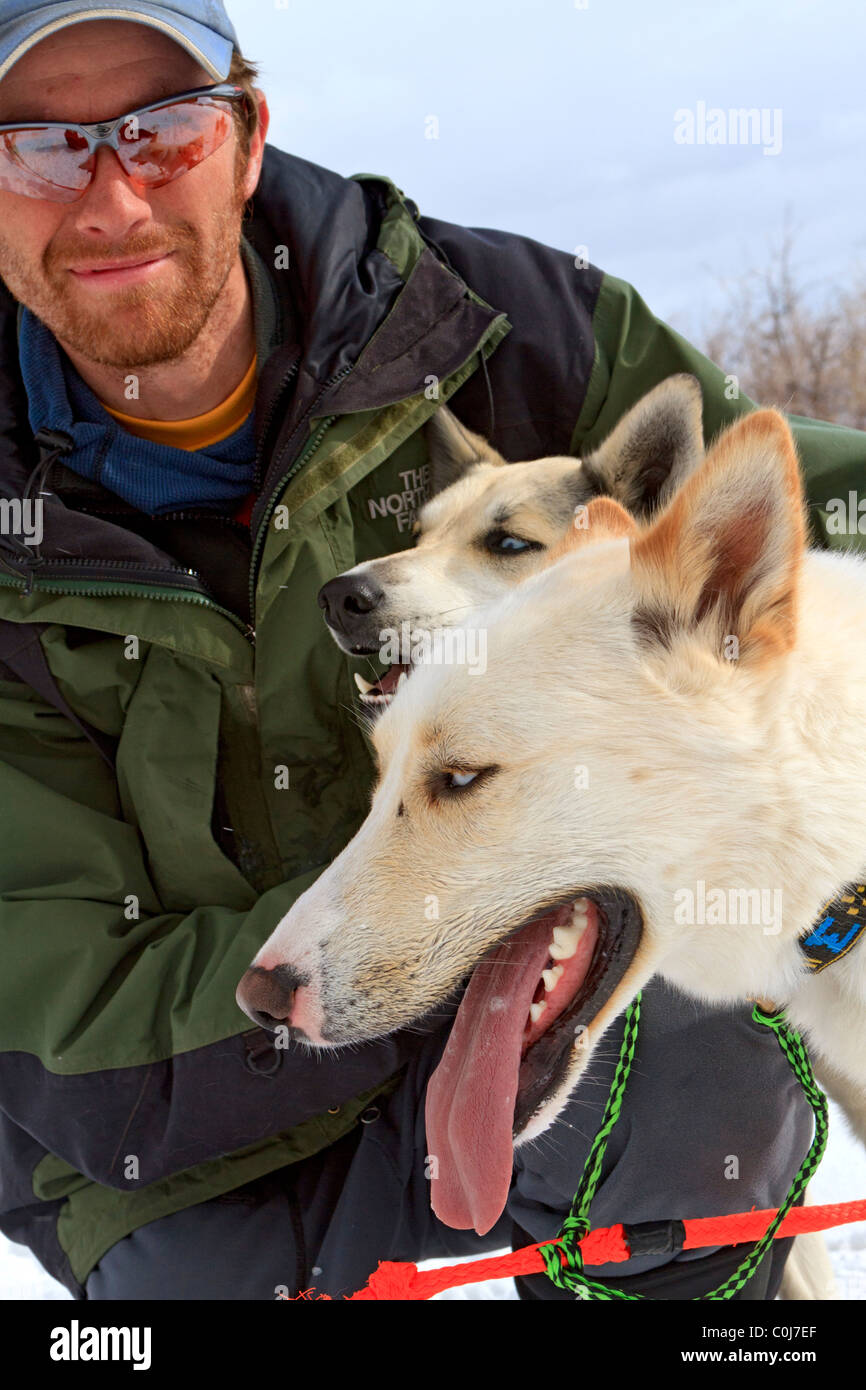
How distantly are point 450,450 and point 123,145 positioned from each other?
0.96m

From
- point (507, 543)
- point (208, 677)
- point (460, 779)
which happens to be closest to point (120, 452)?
point (208, 677)

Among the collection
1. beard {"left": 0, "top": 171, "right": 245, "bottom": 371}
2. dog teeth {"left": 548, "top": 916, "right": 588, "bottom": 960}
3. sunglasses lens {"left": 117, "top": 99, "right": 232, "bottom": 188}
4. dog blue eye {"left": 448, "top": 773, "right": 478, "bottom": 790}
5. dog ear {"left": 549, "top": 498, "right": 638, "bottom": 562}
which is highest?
sunglasses lens {"left": 117, "top": 99, "right": 232, "bottom": 188}

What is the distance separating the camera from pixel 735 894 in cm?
150

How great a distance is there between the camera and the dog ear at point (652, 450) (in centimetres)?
241

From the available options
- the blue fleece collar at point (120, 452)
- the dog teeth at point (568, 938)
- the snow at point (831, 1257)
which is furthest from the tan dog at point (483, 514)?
the snow at point (831, 1257)

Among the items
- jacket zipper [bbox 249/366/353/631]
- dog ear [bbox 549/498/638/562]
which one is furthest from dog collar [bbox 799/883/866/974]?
jacket zipper [bbox 249/366/353/631]

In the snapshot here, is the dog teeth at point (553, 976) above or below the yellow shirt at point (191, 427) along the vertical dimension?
below

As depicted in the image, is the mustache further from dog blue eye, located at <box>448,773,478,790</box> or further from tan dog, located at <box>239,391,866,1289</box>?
dog blue eye, located at <box>448,773,478,790</box>

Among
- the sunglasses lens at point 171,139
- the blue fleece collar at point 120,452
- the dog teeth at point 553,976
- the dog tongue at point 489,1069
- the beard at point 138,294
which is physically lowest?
the dog tongue at point 489,1069

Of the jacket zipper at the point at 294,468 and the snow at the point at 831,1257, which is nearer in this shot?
the jacket zipper at the point at 294,468

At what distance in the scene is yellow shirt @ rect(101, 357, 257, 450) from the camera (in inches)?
101

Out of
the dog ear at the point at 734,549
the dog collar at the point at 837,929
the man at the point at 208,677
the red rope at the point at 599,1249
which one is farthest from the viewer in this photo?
the man at the point at 208,677

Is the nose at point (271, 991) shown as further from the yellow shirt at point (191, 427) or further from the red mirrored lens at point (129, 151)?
the red mirrored lens at point (129, 151)

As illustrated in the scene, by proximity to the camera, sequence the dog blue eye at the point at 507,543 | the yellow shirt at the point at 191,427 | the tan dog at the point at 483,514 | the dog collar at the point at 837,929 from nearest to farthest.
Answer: the dog collar at the point at 837,929
the tan dog at the point at 483,514
the yellow shirt at the point at 191,427
the dog blue eye at the point at 507,543
